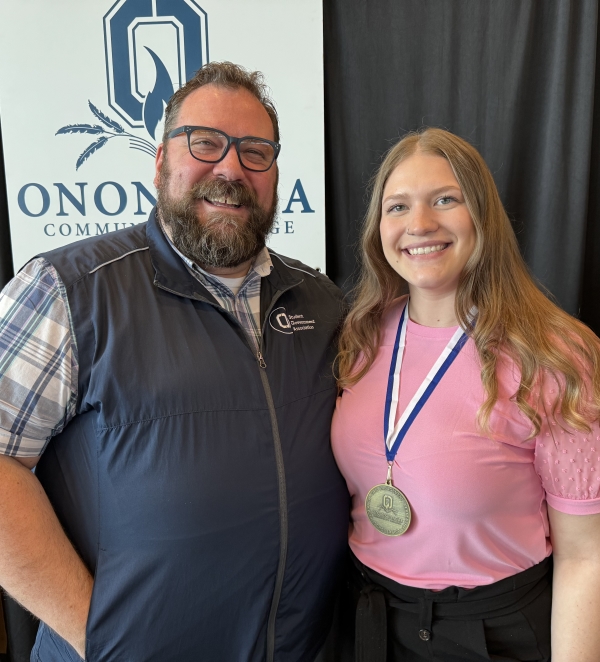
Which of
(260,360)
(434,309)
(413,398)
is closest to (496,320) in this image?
(434,309)

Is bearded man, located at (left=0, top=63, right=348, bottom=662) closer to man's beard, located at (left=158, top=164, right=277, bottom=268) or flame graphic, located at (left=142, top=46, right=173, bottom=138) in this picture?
man's beard, located at (left=158, top=164, right=277, bottom=268)

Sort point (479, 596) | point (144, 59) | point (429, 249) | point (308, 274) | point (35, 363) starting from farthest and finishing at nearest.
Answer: point (144, 59) < point (308, 274) < point (429, 249) < point (479, 596) < point (35, 363)

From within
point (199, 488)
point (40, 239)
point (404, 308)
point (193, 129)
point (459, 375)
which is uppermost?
point (193, 129)

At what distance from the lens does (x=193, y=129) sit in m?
1.36

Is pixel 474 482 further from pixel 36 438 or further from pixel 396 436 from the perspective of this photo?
pixel 36 438

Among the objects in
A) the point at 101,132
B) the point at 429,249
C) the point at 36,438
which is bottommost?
the point at 36,438

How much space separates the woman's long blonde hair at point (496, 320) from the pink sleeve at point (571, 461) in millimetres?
28

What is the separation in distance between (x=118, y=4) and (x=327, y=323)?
158 cm

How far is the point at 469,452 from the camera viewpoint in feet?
3.92

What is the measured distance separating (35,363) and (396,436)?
84 centimetres

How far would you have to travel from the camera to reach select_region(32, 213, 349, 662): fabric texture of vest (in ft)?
3.75

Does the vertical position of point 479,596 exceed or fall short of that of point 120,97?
it falls short

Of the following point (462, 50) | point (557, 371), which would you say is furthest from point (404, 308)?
point (462, 50)

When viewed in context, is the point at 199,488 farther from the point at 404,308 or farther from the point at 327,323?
the point at 404,308
